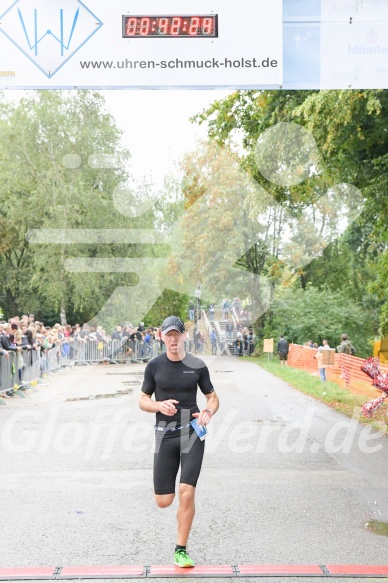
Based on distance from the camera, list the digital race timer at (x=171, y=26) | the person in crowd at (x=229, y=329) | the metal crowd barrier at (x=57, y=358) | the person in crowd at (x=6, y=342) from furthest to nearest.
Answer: the person in crowd at (x=229, y=329) < the metal crowd barrier at (x=57, y=358) < the person in crowd at (x=6, y=342) < the digital race timer at (x=171, y=26)

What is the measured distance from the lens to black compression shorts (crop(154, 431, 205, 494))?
6434 mm

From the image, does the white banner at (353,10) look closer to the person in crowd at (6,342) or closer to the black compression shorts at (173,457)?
the black compression shorts at (173,457)

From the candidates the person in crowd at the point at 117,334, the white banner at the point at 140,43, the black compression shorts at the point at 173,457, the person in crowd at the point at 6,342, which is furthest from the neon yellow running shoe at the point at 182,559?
the person in crowd at the point at 117,334

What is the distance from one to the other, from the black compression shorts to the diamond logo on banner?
193 inches

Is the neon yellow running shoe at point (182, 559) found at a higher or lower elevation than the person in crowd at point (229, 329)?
higher

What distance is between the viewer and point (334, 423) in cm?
1539

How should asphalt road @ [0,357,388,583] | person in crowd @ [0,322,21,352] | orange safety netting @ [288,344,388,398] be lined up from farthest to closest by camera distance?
orange safety netting @ [288,344,388,398]
person in crowd @ [0,322,21,352]
asphalt road @ [0,357,388,583]

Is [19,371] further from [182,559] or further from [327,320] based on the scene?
[327,320]

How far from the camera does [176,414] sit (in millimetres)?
6469

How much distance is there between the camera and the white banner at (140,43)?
31.6 ft

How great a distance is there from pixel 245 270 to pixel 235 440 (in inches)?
1636

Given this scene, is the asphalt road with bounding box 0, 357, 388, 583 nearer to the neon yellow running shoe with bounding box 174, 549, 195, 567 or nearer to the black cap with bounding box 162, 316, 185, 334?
the neon yellow running shoe with bounding box 174, 549, 195, 567

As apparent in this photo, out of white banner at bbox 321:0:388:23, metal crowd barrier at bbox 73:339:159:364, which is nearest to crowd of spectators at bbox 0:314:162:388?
metal crowd barrier at bbox 73:339:159:364

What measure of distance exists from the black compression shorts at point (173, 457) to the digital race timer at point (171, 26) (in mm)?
4889
